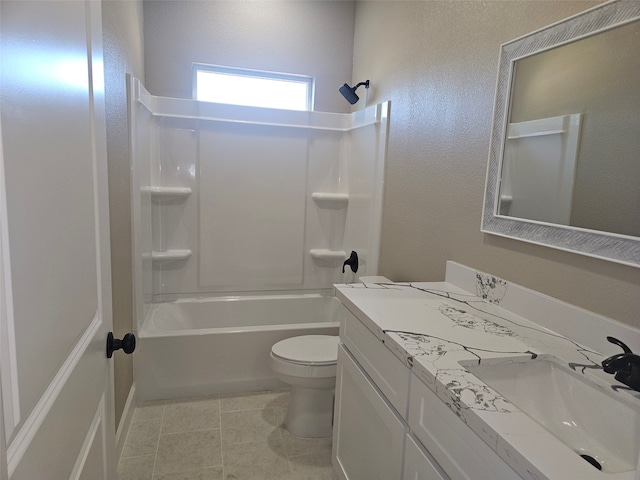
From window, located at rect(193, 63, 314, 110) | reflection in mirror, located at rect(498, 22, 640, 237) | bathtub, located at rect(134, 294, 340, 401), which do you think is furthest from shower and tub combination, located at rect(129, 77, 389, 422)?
reflection in mirror, located at rect(498, 22, 640, 237)

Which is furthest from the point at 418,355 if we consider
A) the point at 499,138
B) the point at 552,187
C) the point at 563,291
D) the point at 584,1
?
the point at 584,1

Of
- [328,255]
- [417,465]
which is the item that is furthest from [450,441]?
[328,255]

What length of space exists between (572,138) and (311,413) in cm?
178

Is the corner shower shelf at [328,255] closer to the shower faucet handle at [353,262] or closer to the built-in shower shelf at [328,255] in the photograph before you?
the built-in shower shelf at [328,255]

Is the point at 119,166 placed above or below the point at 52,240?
above

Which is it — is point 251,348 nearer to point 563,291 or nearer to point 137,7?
point 563,291

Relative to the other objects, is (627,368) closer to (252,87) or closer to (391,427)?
(391,427)

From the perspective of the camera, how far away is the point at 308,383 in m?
2.11

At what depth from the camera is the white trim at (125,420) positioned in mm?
1943

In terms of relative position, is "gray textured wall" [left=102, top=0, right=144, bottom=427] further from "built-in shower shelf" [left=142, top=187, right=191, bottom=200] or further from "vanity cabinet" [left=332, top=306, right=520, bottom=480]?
"vanity cabinet" [left=332, top=306, right=520, bottom=480]

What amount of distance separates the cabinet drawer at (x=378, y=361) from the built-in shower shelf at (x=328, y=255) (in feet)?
5.38

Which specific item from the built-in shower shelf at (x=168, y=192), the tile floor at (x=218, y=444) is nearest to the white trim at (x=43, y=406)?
the tile floor at (x=218, y=444)

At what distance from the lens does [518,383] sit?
1.10 meters

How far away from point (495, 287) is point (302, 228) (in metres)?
1.94
